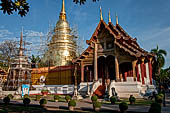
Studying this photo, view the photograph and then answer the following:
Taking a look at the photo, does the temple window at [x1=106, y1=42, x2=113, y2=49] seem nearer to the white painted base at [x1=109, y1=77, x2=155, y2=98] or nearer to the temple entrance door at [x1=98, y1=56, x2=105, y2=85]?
the temple entrance door at [x1=98, y1=56, x2=105, y2=85]

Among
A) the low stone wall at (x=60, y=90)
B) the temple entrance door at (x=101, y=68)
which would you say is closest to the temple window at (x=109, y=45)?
the temple entrance door at (x=101, y=68)

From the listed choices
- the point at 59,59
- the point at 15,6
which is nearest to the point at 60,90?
the point at 59,59

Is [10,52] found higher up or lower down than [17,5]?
higher up

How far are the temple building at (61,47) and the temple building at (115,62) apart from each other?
37.5 ft

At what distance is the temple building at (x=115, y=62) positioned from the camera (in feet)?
64.4

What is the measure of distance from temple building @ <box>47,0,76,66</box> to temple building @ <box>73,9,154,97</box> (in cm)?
1142

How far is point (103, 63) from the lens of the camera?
2480 centimetres

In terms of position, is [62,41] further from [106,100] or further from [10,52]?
[106,100]

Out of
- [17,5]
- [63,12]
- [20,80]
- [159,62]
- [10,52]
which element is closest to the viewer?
[17,5]

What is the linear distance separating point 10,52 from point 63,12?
1811 centimetres

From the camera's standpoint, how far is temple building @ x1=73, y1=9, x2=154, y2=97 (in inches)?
773

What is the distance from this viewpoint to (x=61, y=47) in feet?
124

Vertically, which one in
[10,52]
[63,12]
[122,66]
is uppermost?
[63,12]

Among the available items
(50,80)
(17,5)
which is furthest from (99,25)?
(17,5)
